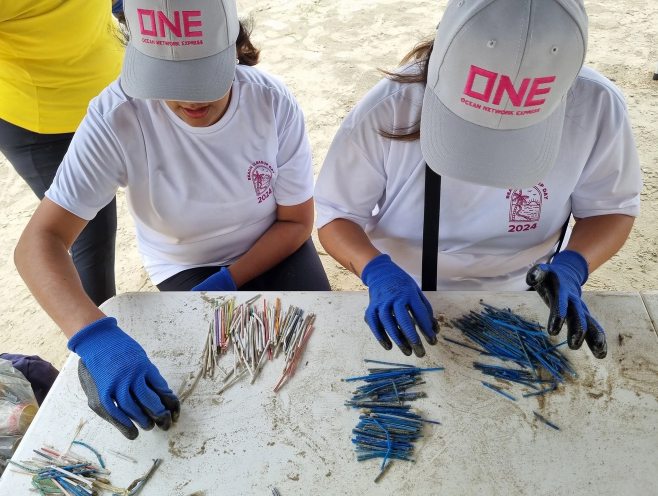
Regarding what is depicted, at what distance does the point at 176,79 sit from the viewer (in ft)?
4.90

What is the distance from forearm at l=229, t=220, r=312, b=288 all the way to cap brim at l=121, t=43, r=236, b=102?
607mm

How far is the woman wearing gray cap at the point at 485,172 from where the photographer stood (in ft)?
3.41

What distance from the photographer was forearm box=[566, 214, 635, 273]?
1599 mm

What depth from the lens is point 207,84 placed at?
1518 millimetres

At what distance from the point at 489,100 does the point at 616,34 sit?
4681mm

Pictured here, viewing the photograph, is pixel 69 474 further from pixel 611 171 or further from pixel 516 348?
pixel 611 171

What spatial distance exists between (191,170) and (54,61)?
30.8 inches

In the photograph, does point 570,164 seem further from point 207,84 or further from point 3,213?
point 3,213

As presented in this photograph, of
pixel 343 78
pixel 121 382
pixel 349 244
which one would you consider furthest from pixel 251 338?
pixel 343 78

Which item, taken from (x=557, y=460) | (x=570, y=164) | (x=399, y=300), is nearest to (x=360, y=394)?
(x=399, y=300)

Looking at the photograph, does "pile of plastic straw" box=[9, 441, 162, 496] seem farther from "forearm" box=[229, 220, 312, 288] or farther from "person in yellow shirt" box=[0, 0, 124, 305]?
"person in yellow shirt" box=[0, 0, 124, 305]

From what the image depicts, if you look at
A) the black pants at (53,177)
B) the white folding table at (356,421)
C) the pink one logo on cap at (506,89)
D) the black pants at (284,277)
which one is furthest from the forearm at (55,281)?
the pink one logo on cap at (506,89)

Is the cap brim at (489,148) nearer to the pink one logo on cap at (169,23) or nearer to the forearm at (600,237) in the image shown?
the forearm at (600,237)

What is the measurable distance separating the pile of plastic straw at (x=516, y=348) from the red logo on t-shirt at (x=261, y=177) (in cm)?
84
